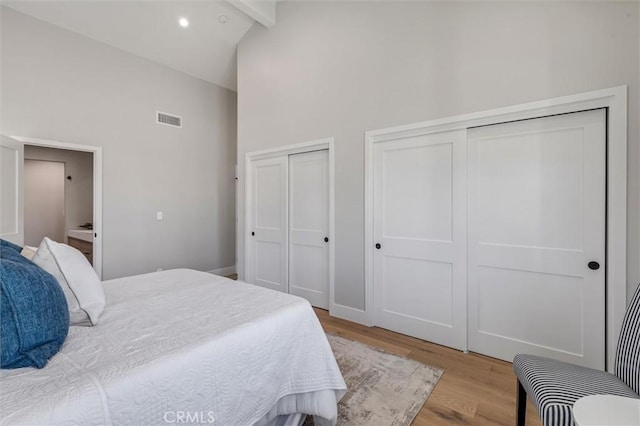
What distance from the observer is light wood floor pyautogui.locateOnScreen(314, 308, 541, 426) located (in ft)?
5.42

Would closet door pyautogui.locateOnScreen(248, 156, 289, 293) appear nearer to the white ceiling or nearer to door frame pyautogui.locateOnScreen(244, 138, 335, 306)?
door frame pyautogui.locateOnScreen(244, 138, 335, 306)

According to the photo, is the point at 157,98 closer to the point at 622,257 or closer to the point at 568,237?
the point at 568,237

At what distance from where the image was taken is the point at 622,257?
1.82m

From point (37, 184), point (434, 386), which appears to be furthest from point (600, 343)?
point (37, 184)

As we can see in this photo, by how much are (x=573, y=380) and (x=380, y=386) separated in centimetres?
108

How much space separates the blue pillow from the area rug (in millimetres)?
1285

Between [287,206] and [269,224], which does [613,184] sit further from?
[269,224]

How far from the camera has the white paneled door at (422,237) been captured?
2465 millimetres

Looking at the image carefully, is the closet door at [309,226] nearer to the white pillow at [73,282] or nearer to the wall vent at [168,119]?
the wall vent at [168,119]

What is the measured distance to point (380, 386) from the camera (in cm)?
192

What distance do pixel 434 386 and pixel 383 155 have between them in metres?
1.98

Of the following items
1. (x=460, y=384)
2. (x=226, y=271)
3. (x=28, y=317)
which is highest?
(x=28, y=317)

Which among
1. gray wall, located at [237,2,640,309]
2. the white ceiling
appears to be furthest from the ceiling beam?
the white ceiling

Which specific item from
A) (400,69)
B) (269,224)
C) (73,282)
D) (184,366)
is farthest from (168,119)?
(184,366)
